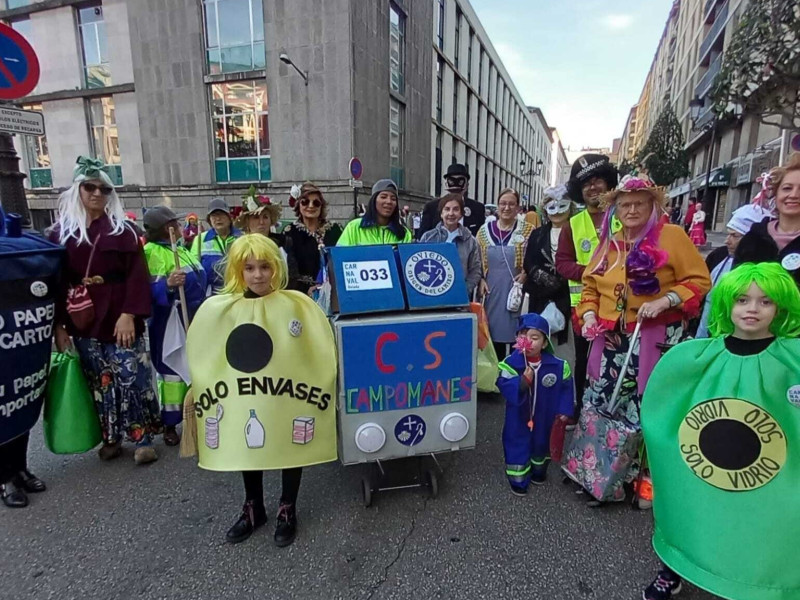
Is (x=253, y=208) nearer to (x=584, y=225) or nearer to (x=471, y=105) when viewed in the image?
(x=584, y=225)

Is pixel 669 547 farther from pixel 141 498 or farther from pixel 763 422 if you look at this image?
pixel 141 498

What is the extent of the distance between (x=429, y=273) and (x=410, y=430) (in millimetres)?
877

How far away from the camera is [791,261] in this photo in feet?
6.99

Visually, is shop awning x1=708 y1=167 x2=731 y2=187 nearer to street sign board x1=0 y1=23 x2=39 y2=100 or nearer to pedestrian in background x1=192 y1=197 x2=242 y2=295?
pedestrian in background x1=192 y1=197 x2=242 y2=295

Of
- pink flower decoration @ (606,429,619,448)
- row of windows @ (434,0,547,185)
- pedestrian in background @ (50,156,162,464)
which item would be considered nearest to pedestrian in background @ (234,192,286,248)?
pedestrian in background @ (50,156,162,464)

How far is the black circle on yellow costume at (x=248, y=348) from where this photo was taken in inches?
84.6

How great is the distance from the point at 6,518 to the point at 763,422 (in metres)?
3.69

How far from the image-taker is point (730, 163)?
24.3 metres

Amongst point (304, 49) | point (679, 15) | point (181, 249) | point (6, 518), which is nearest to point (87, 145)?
point (304, 49)

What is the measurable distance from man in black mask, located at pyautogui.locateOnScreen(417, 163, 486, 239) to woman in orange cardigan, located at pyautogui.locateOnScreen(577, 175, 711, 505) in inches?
80.0

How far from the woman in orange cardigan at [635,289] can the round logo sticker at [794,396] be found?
0.75 meters

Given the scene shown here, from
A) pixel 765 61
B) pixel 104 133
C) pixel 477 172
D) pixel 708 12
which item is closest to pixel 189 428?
pixel 765 61

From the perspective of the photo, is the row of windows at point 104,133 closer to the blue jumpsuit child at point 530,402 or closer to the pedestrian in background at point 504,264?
the pedestrian in background at point 504,264

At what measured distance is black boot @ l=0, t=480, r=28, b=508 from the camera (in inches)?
100
